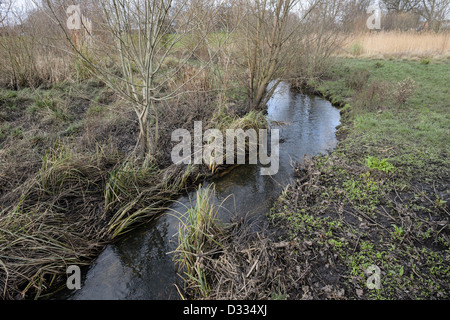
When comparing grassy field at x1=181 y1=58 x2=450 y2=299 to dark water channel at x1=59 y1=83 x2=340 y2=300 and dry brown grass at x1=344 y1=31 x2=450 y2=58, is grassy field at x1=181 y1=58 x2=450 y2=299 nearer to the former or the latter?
dark water channel at x1=59 y1=83 x2=340 y2=300

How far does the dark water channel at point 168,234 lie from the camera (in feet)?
8.55

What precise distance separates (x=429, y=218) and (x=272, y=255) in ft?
6.79

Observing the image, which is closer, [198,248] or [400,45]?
[198,248]

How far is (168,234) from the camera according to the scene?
335 centimetres

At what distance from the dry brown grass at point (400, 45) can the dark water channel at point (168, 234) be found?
8707 mm

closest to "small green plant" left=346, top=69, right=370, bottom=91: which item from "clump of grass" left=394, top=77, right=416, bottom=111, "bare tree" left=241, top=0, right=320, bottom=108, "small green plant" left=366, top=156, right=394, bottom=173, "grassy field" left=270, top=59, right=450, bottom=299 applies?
"clump of grass" left=394, top=77, right=416, bottom=111

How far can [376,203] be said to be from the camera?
11.1ft

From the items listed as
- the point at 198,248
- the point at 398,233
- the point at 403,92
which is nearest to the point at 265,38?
the point at 403,92

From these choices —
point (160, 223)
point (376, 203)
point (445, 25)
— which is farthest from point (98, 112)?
point (445, 25)

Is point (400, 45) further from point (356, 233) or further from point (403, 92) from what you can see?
point (356, 233)

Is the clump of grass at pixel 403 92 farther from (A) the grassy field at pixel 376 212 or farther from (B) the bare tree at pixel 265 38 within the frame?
(B) the bare tree at pixel 265 38

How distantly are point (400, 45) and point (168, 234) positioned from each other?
51.0 ft

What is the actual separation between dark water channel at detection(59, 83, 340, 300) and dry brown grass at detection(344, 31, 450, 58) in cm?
871
